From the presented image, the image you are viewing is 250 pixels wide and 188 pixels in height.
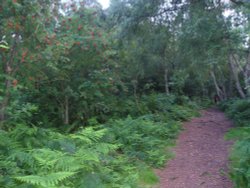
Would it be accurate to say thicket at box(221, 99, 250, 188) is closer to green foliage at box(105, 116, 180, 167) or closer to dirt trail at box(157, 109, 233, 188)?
dirt trail at box(157, 109, 233, 188)

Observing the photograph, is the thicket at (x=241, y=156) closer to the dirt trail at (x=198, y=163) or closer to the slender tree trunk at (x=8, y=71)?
the dirt trail at (x=198, y=163)

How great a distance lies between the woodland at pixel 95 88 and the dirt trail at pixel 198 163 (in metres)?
0.33

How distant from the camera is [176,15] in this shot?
13.9m

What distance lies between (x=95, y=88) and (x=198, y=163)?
4.35m

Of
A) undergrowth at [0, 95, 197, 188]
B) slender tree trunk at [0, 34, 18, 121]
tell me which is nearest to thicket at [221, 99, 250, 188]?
undergrowth at [0, 95, 197, 188]

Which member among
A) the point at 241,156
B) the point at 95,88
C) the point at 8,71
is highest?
the point at 8,71

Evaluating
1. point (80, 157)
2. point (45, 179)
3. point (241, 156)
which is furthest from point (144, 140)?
point (45, 179)

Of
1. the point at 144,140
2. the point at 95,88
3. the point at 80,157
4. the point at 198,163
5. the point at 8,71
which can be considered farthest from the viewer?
the point at 95,88

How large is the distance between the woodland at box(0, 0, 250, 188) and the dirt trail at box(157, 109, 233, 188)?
33 centimetres

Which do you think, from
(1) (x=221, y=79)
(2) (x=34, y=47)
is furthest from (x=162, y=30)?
(1) (x=221, y=79)

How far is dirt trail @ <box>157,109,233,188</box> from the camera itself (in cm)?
649

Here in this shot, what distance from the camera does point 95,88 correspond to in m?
10.7

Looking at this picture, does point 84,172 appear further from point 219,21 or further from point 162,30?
point 162,30

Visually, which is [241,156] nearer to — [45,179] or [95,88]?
[45,179]
